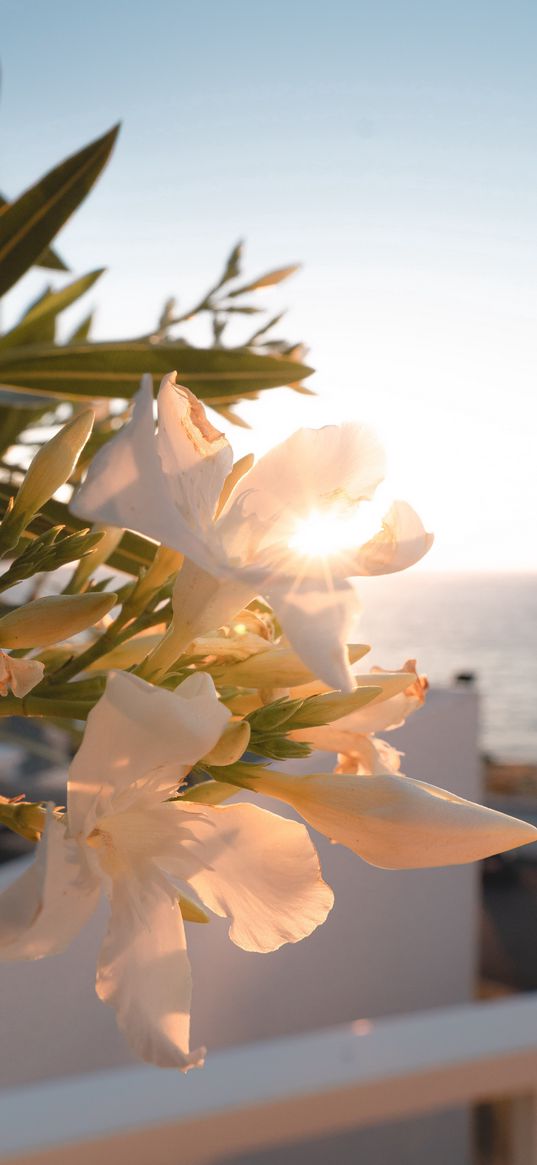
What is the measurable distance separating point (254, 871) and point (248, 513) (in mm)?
93

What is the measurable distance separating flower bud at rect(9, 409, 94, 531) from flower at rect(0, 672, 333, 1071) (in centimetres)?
9

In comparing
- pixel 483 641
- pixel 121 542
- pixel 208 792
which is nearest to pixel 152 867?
pixel 208 792

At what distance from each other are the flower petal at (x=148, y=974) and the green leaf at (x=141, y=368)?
1.01 ft

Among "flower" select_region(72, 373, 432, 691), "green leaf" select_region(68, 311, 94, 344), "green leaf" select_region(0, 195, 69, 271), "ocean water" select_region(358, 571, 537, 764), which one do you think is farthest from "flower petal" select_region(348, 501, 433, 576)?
"ocean water" select_region(358, 571, 537, 764)

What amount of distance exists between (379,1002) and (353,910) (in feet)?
1.21


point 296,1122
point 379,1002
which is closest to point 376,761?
point 296,1122

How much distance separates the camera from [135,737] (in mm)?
200

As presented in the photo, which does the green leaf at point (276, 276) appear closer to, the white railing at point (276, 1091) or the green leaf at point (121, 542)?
the green leaf at point (121, 542)

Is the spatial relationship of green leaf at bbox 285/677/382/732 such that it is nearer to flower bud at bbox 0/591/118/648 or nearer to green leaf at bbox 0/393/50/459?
flower bud at bbox 0/591/118/648

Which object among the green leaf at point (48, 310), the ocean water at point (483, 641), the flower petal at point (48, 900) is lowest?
the ocean water at point (483, 641)

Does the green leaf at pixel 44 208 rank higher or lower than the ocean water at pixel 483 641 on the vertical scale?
higher

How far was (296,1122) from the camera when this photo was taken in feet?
3.91

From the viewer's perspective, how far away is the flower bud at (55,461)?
27 centimetres

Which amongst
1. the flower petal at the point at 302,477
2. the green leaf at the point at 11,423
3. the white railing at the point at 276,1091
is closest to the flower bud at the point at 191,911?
the flower petal at the point at 302,477
